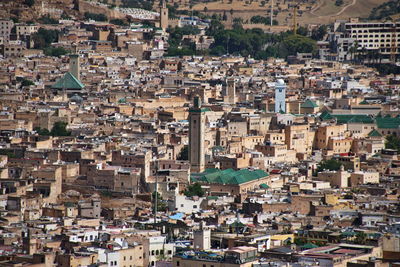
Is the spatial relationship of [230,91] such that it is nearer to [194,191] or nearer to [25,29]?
[25,29]

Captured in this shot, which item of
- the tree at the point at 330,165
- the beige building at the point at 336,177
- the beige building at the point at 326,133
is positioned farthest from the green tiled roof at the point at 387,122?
the beige building at the point at 336,177

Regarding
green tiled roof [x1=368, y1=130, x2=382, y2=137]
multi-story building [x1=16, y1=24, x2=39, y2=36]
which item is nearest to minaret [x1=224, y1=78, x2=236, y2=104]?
green tiled roof [x1=368, y1=130, x2=382, y2=137]

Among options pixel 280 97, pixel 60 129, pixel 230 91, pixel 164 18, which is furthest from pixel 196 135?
pixel 164 18

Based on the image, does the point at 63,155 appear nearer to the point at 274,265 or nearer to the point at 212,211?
the point at 212,211

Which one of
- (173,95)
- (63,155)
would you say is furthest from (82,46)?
(63,155)

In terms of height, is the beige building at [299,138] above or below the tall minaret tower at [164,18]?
below

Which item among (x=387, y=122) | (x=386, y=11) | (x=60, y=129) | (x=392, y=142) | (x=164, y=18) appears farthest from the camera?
(x=386, y=11)

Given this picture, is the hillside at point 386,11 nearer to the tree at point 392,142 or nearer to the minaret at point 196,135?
the tree at point 392,142
